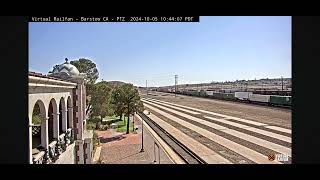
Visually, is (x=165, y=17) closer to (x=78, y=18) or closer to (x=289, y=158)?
(x=78, y=18)

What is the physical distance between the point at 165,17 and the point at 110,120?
18.2ft

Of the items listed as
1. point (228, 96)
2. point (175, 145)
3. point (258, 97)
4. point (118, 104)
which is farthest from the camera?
point (228, 96)

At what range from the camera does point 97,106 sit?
10398 millimetres

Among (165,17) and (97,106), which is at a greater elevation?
(165,17)

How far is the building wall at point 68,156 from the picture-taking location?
21.4 feet

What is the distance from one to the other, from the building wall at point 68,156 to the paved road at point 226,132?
2.15 m

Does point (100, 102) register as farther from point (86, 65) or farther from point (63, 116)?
point (86, 65)

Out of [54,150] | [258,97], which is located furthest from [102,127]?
[258,97]

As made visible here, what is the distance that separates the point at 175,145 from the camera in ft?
19.6

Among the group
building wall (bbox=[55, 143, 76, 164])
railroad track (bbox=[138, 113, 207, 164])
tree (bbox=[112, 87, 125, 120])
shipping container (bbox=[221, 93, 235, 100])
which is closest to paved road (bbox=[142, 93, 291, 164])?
railroad track (bbox=[138, 113, 207, 164])

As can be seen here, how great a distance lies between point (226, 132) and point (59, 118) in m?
→ 4.67

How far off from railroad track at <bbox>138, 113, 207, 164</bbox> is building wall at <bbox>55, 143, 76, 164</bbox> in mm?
1931

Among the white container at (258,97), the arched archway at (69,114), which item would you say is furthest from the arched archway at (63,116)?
the white container at (258,97)

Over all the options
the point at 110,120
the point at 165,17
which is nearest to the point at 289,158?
the point at 165,17
